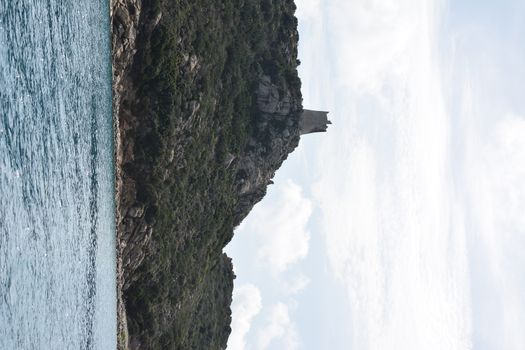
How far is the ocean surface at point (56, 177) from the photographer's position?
22.1 metres

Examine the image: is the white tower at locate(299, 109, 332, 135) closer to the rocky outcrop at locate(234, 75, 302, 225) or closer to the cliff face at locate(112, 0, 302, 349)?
the cliff face at locate(112, 0, 302, 349)

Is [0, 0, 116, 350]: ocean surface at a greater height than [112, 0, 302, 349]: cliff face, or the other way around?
[112, 0, 302, 349]: cliff face

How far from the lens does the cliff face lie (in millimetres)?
50688

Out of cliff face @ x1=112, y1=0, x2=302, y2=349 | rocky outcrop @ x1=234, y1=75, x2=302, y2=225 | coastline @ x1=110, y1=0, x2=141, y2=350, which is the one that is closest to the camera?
coastline @ x1=110, y1=0, x2=141, y2=350

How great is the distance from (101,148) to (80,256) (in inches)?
357

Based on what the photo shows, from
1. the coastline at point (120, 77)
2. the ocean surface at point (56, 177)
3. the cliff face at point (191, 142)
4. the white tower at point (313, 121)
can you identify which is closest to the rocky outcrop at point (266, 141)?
the cliff face at point (191, 142)

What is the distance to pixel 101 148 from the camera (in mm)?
41438

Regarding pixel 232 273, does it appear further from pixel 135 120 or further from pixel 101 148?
A: pixel 101 148

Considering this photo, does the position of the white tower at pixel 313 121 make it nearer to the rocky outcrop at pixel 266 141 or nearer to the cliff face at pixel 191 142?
the cliff face at pixel 191 142

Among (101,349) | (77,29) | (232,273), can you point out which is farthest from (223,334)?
(77,29)

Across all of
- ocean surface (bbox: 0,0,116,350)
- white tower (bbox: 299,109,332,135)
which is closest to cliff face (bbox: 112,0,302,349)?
white tower (bbox: 299,109,332,135)

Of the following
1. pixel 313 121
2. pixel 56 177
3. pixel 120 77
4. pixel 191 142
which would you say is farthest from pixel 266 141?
pixel 56 177

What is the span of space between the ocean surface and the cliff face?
6.06 metres

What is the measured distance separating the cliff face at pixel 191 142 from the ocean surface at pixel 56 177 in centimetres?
606
